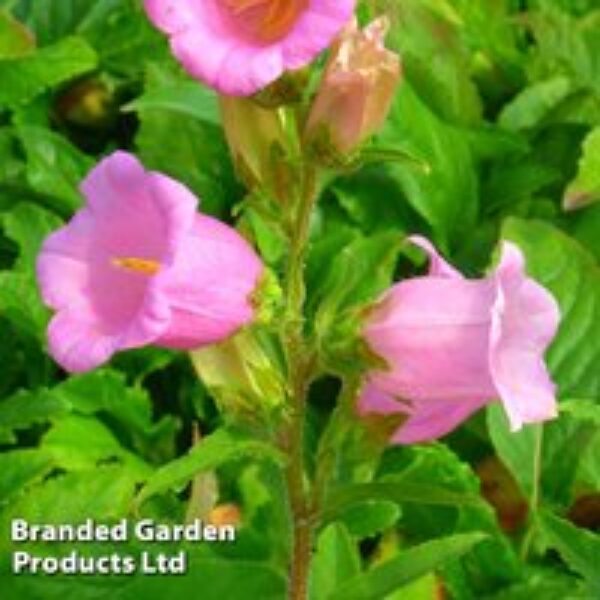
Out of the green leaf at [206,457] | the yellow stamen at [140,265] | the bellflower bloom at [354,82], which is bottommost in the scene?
the green leaf at [206,457]

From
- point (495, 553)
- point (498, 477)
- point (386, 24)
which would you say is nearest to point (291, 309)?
point (386, 24)

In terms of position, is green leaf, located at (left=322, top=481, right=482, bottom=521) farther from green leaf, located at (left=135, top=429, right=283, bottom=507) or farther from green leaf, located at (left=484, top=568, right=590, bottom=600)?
green leaf, located at (left=484, top=568, right=590, bottom=600)

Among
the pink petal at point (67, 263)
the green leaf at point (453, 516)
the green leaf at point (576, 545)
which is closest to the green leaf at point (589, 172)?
the green leaf at point (453, 516)

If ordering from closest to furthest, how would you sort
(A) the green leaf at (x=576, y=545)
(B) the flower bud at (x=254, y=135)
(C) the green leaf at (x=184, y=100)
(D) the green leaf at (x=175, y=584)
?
(B) the flower bud at (x=254, y=135) < (D) the green leaf at (x=175, y=584) < (A) the green leaf at (x=576, y=545) < (C) the green leaf at (x=184, y=100)

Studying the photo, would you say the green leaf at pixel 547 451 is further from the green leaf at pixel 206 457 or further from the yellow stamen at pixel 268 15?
the yellow stamen at pixel 268 15

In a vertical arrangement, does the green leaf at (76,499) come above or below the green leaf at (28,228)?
below

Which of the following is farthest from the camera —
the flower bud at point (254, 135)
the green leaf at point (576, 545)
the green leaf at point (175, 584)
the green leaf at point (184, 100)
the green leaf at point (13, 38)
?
the green leaf at point (13, 38)

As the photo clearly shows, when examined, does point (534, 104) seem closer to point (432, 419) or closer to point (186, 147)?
point (186, 147)
